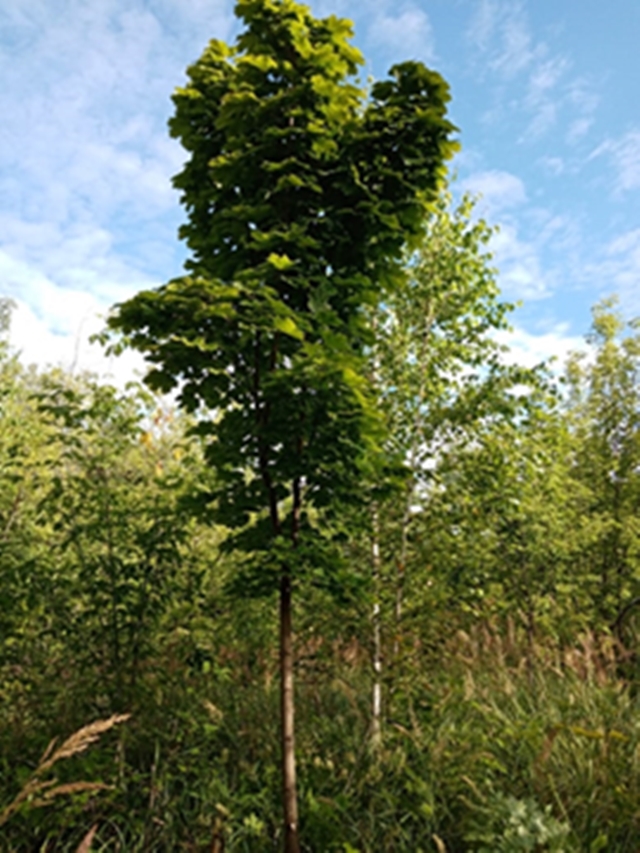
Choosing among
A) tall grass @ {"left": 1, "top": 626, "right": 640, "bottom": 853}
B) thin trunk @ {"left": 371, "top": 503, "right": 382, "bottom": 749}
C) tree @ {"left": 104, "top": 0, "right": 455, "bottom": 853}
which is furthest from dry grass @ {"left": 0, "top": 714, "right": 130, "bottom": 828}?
thin trunk @ {"left": 371, "top": 503, "right": 382, "bottom": 749}

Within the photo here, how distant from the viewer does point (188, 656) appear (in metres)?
4.66

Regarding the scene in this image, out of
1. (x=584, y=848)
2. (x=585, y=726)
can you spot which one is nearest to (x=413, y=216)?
(x=584, y=848)

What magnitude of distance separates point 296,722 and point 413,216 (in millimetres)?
4380

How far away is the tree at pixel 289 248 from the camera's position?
3064 millimetres

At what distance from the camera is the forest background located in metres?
3.72

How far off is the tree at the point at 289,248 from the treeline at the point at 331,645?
0.23 meters

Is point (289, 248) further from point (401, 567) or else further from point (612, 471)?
point (612, 471)

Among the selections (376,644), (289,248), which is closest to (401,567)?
(376,644)

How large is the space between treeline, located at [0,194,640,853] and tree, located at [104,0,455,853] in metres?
0.23

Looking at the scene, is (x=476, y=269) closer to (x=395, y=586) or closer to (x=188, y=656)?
(x=395, y=586)

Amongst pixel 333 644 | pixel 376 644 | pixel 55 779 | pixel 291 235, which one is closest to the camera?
pixel 55 779

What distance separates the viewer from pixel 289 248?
3.35m

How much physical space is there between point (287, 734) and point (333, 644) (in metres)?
2.70

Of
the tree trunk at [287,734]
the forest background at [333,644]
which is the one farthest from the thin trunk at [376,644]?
the tree trunk at [287,734]
